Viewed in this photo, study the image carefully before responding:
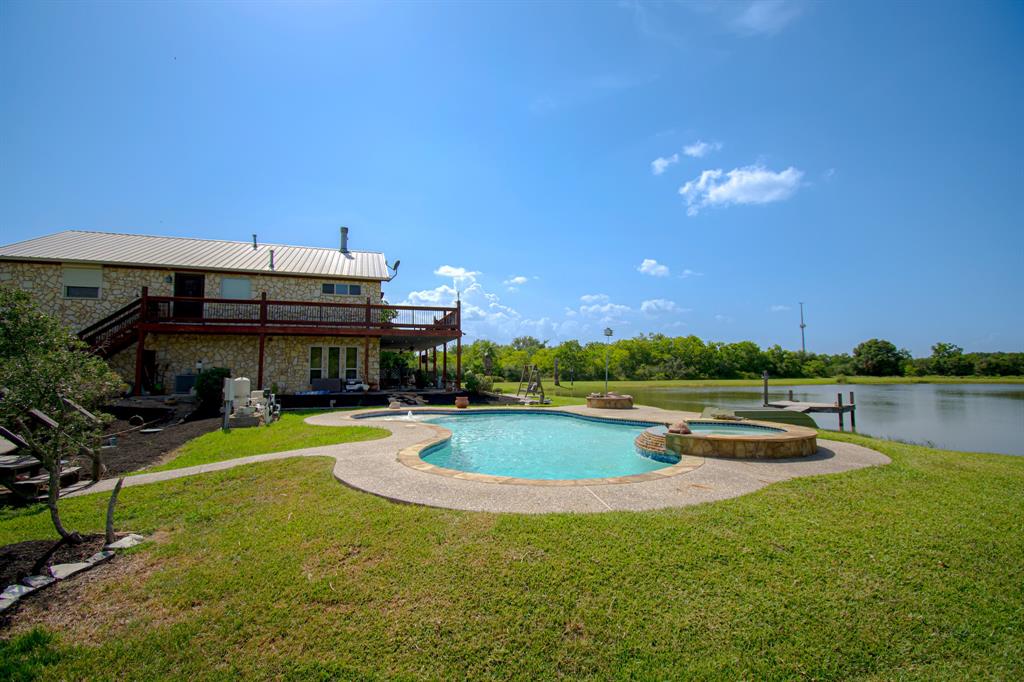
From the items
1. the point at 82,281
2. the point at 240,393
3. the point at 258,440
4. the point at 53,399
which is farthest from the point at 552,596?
the point at 82,281

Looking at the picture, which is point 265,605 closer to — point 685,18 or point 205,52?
point 205,52

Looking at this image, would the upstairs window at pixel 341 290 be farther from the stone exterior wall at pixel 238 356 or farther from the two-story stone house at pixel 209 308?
the stone exterior wall at pixel 238 356

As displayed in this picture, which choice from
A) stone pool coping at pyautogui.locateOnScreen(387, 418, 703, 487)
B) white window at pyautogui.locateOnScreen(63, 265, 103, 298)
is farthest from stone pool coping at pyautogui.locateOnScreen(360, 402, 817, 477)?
white window at pyautogui.locateOnScreen(63, 265, 103, 298)

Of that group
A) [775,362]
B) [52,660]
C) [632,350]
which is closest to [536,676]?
[52,660]

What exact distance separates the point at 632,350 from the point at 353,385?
41.3m

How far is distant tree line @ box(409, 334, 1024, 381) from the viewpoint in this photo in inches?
1877

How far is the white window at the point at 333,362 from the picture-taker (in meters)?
17.5

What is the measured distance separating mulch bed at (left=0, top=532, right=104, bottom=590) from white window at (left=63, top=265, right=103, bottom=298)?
1711cm

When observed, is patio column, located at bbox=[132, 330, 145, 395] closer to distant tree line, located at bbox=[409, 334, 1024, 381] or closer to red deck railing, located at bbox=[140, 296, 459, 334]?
red deck railing, located at bbox=[140, 296, 459, 334]

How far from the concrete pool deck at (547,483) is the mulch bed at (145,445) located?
3.46 ft

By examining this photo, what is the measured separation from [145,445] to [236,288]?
10952 millimetres

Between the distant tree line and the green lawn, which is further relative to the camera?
the distant tree line

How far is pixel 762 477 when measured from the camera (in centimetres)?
571

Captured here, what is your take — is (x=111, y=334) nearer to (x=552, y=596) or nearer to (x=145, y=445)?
(x=145, y=445)
